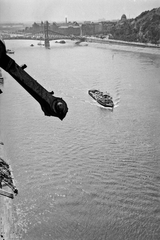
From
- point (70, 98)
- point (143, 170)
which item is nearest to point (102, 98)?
point (70, 98)

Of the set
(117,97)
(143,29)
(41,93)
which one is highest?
(41,93)

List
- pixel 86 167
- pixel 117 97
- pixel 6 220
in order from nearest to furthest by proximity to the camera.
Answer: pixel 6 220 < pixel 86 167 < pixel 117 97

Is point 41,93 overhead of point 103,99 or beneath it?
overhead

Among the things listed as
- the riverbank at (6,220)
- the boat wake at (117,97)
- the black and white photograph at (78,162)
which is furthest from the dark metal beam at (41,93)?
the boat wake at (117,97)

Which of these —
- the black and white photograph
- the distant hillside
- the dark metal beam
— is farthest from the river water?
the distant hillside

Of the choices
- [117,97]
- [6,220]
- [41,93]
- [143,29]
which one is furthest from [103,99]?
[143,29]

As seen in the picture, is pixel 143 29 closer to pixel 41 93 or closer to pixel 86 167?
pixel 86 167

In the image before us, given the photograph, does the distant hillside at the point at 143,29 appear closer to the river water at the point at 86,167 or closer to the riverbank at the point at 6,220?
the river water at the point at 86,167
